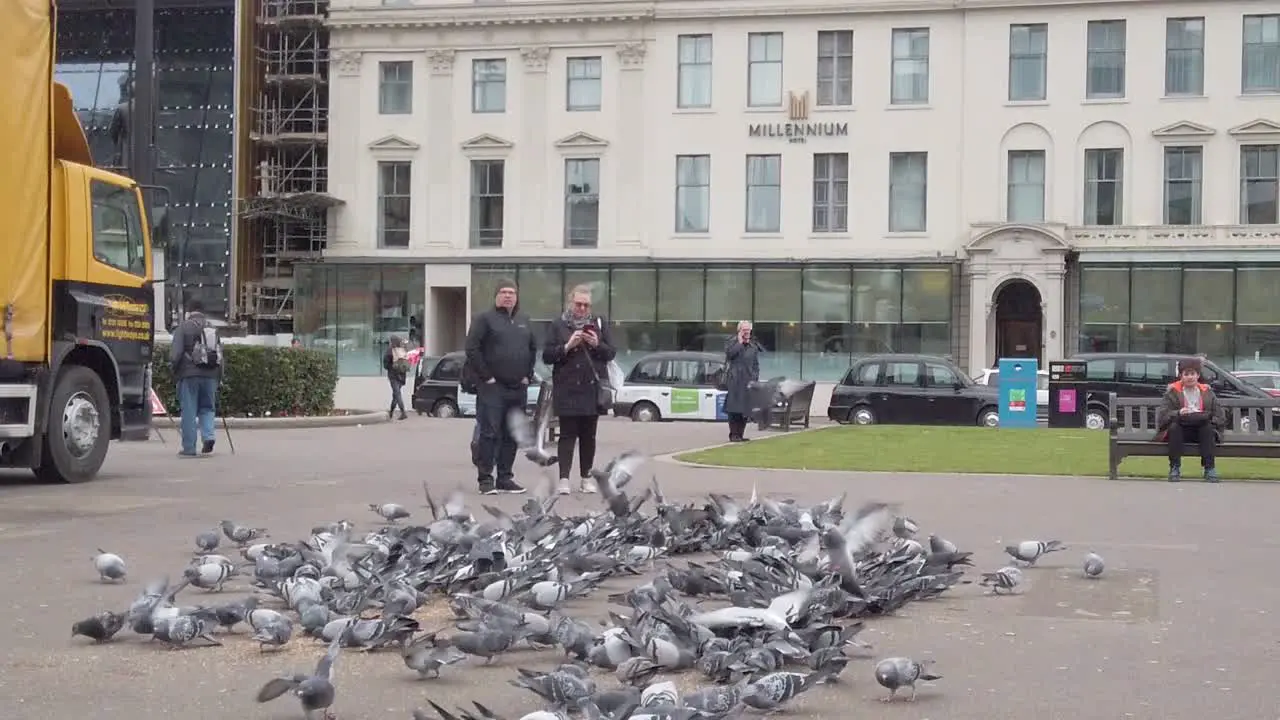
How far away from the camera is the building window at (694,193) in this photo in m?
47.8

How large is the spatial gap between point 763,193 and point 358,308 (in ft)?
43.0

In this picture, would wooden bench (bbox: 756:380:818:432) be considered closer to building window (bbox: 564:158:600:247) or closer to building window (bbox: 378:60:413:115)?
building window (bbox: 564:158:600:247)

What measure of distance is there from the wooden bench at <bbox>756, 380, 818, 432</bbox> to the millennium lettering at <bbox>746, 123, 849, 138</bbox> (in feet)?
55.6

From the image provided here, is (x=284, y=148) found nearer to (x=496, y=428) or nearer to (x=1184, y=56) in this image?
(x=1184, y=56)

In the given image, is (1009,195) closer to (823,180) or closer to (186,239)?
(823,180)

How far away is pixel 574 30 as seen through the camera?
48.3m

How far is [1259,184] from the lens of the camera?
44.3m

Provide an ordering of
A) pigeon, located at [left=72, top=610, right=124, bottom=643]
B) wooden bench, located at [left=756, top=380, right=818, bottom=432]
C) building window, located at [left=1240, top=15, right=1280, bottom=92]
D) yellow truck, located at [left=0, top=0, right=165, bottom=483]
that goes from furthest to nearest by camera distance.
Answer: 1. building window, located at [left=1240, top=15, right=1280, bottom=92]
2. wooden bench, located at [left=756, top=380, right=818, bottom=432]
3. yellow truck, located at [left=0, top=0, right=165, bottom=483]
4. pigeon, located at [left=72, top=610, right=124, bottom=643]

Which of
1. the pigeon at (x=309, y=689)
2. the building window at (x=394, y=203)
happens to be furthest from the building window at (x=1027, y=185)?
the pigeon at (x=309, y=689)

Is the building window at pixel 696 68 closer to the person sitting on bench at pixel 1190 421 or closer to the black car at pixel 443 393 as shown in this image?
the black car at pixel 443 393

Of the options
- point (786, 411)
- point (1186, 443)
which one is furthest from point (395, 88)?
point (1186, 443)

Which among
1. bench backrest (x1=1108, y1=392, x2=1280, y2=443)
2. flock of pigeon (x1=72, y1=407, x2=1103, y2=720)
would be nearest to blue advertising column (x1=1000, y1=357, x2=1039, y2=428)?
bench backrest (x1=1108, y1=392, x2=1280, y2=443)

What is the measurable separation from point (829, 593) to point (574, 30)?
139 ft

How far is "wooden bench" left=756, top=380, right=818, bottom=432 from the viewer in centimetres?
3008
